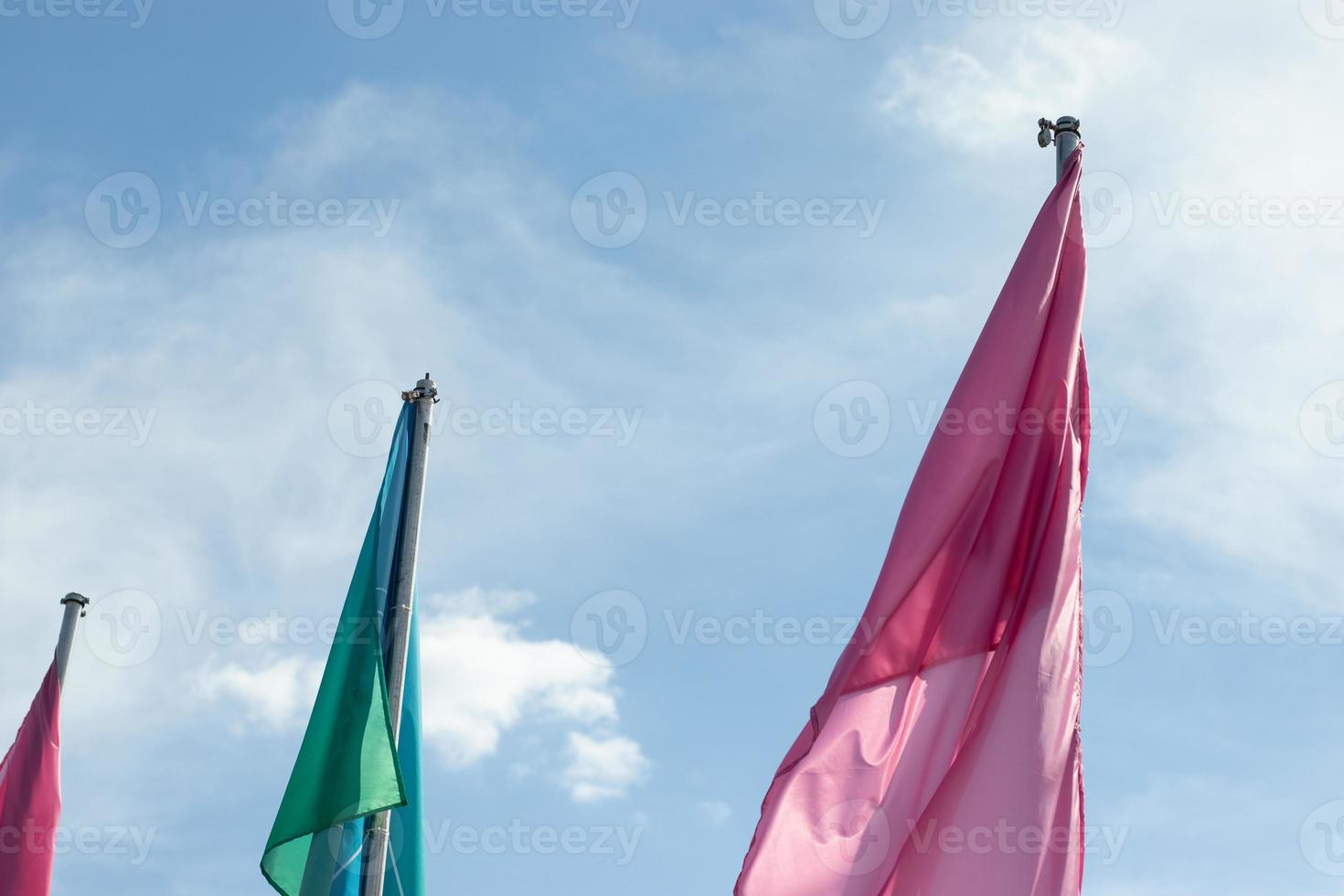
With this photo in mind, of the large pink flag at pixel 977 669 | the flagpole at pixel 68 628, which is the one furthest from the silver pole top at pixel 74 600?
the large pink flag at pixel 977 669

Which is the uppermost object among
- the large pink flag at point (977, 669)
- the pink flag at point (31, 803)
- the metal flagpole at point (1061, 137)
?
the metal flagpole at point (1061, 137)

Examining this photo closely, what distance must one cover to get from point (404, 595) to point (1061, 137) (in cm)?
751

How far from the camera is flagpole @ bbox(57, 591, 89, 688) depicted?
19172 millimetres

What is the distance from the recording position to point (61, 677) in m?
19.1

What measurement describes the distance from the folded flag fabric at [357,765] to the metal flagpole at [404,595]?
13cm

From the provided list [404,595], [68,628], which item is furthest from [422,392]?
[68,628]

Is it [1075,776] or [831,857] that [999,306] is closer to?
[1075,776]

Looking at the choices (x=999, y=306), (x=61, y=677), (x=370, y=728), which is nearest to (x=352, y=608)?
(x=370, y=728)

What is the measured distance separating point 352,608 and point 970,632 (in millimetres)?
6821

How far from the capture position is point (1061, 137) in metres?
12.4

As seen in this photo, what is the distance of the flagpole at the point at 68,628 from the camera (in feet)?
62.9

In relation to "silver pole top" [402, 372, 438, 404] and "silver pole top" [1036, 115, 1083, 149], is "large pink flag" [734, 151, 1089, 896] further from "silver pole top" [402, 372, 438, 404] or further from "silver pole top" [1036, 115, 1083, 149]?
"silver pole top" [402, 372, 438, 404]

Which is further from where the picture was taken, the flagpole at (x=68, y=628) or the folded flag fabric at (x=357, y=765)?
the flagpole at (x=68, y=628)

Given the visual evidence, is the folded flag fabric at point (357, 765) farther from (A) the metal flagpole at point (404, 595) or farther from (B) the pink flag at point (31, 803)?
(B) the pink flag at point (31, 803)
